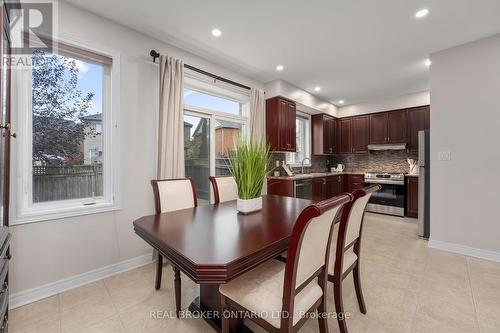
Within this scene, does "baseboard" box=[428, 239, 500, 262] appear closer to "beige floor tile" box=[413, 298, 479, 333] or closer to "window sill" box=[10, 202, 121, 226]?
"beige floor tile" box=[413, 298, 479, 333]

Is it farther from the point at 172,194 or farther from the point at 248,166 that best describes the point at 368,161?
the point at 172,194

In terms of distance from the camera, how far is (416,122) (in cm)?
468

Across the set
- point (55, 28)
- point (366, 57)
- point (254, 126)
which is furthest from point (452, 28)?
point (55, 28)

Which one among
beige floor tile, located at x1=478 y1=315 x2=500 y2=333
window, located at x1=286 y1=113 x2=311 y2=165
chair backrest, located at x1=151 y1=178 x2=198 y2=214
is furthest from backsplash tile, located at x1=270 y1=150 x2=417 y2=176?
beige floor tile, located at x1=478 y1=315 x2=500 y2=333

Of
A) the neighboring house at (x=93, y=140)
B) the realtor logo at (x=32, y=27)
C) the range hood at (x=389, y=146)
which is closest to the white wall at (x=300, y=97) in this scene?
the range hood at (x=389, y=146)

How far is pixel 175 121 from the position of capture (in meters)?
2.67

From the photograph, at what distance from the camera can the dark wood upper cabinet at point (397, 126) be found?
4.81 metres

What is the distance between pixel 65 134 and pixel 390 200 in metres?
5.56

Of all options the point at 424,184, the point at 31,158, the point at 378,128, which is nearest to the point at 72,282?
the point at 31,158

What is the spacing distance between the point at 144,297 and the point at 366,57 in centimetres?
396

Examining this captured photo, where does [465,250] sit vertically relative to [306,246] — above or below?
below

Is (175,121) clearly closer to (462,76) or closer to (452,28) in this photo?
(452,28)

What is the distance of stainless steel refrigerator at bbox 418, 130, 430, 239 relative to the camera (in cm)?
328

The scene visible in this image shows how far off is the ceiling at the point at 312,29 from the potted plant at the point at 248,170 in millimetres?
1428
